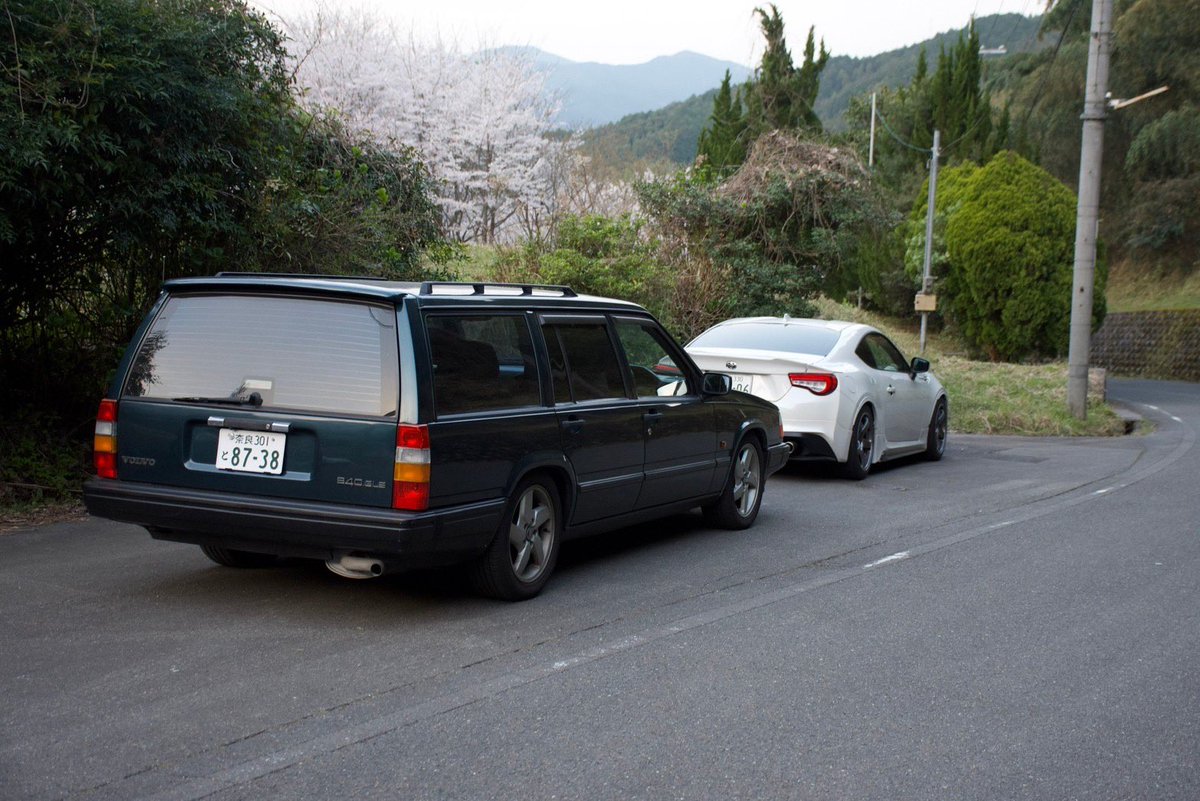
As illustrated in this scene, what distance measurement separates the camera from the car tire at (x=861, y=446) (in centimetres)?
1123

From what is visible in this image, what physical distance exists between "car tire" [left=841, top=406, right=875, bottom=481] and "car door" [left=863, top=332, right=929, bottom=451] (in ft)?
0.85

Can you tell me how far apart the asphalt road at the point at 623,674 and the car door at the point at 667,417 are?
0.48 m

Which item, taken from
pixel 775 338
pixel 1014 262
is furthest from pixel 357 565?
pixel 1014 262

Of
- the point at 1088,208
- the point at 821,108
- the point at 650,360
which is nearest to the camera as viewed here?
the point at 650,360

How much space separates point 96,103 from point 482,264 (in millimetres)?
11819

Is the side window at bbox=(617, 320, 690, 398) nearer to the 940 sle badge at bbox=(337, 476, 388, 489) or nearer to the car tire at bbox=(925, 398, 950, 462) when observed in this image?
the 940 sle badge at bbox=(337, 476, 388, 489)

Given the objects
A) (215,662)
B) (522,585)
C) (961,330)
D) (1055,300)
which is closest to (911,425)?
(522,585)

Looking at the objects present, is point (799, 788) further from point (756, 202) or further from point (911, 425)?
point (756, 202)

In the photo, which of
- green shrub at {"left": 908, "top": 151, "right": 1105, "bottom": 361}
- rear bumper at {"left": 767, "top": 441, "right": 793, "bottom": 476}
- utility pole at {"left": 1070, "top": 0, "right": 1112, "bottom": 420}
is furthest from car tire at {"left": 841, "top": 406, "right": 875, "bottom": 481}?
green shrub at {"left": 908, "top": 151, "right": 1105, "bottom": 361}

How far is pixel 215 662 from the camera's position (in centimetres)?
498

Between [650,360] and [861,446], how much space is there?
4439mm

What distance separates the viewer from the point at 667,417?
7445mm

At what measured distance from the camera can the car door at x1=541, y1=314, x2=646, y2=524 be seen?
6559mm

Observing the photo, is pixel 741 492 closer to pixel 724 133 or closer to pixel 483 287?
pixel 483 287
